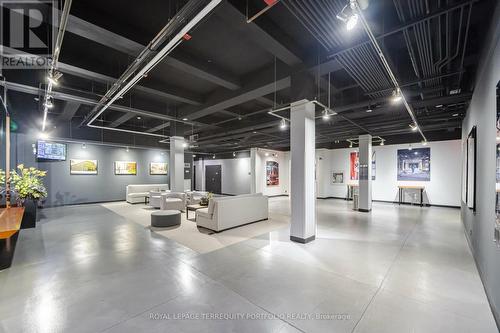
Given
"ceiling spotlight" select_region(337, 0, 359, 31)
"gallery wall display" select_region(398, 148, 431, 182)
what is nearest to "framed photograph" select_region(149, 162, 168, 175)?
"ceiling spotlight" select_region(337, 0, 359, 31)

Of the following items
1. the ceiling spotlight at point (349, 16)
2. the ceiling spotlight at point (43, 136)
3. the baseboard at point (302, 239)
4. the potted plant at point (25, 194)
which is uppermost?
the ceiling spotlight at point (349, 16)

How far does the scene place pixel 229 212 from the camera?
5289mm

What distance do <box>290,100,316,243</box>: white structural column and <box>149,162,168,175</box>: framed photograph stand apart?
→ 9.70 m

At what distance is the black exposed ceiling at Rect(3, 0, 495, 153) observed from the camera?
103 inches

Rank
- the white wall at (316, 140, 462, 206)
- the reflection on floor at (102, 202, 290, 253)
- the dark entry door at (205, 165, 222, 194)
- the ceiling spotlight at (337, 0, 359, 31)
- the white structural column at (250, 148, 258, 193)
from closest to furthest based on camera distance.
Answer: the ceiling spotlight at (337, 0, 359, 31) → the reflection on floor at (102, 202, 290, 253) → the white wall at (316, 140, 462, 206) → the white structural column at (250, 148, 258, 193) → the dark entry door at (205, 165, 222, 194)

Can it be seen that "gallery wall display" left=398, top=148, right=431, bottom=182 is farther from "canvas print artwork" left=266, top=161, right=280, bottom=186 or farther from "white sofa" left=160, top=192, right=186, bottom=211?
"white sofa" left=160, top=192, right=186, bottom=211

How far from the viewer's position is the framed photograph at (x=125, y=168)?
1038cm

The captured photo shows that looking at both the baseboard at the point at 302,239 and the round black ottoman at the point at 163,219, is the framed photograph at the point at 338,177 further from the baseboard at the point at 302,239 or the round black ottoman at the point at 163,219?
the round black ottoman at the point at 163,219

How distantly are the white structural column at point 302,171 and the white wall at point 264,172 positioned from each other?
24.4ft

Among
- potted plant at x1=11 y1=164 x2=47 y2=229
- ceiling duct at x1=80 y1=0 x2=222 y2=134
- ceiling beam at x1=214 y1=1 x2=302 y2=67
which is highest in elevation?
ceiling beam at x1=214 y1=1 x2=302 y2=67

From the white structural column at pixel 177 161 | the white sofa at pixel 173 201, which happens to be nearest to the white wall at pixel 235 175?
the white structural column at pixel 177 161

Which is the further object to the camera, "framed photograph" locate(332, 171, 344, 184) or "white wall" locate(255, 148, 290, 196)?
"white wall" locate(255, 148, 290, 196)

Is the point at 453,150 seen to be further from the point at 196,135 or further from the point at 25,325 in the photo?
the point at 25,325

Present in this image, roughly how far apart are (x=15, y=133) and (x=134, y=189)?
4453mm
